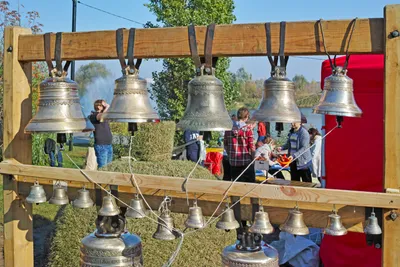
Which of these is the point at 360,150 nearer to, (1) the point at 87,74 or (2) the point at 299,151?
(2) the point at 299,151

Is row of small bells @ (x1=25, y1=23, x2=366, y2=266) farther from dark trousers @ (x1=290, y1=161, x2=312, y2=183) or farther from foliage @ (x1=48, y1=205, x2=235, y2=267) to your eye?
dark trousers @ (x1=290, y1=161, x2=312, y2=183)

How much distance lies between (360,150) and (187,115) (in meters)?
2.88

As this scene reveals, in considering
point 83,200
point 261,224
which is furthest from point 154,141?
point 261,224

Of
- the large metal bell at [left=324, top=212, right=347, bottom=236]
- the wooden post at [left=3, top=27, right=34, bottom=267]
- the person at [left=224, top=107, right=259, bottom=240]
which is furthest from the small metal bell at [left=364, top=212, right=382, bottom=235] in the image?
Result: the person at [left=224, top=107, right=259, bottom=240]

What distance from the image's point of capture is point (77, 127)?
2.89 meters

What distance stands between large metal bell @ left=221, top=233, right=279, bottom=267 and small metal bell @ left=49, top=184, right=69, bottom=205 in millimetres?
1088

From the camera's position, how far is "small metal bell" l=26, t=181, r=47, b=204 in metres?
3.09

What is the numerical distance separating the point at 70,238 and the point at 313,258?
9.04 ft

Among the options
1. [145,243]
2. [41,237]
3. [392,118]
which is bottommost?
[41,237]

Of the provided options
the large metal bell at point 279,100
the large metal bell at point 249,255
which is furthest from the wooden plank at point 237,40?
the large metal bell at point 249,255

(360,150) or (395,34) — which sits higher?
(395,34)

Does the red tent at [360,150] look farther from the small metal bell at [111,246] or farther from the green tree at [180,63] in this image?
the green tree at [180,63]

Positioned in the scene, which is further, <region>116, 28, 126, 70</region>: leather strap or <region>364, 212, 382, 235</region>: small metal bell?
<region>116, 28, 126, 70</region>: leather strap

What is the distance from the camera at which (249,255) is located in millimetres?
2586
